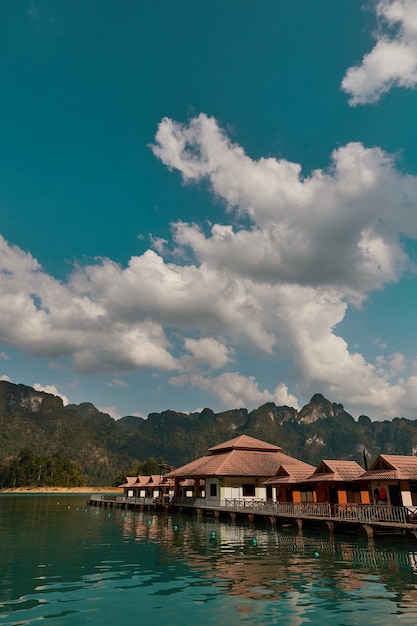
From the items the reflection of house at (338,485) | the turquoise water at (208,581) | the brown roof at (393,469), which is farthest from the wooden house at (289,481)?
the turquoise water at (208,581)

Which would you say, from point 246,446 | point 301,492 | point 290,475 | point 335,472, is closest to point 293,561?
point 335,472

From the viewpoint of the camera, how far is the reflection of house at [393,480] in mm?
34406

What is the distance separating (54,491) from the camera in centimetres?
16588

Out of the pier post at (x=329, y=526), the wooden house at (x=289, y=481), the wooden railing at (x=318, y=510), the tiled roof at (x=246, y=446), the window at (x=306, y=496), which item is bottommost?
the pier post at (x=329, y=526)

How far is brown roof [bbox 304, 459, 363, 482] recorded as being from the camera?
4097 cm

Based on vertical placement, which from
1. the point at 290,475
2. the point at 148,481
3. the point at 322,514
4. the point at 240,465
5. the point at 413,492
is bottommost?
the point at 322,514

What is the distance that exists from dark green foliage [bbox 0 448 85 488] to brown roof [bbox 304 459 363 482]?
152633mm

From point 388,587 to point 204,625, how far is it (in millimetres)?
7818

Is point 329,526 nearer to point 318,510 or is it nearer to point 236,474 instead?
point 318,510

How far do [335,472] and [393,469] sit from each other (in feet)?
24.6

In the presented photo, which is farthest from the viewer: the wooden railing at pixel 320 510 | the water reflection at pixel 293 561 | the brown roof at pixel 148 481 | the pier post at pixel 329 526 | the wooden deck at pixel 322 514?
the brown roof at pixel 148 481

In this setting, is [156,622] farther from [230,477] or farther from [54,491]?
[54,491]

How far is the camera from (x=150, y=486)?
81812mm

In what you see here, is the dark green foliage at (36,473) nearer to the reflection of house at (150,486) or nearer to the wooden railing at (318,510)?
the reflection of house at (150,486)
